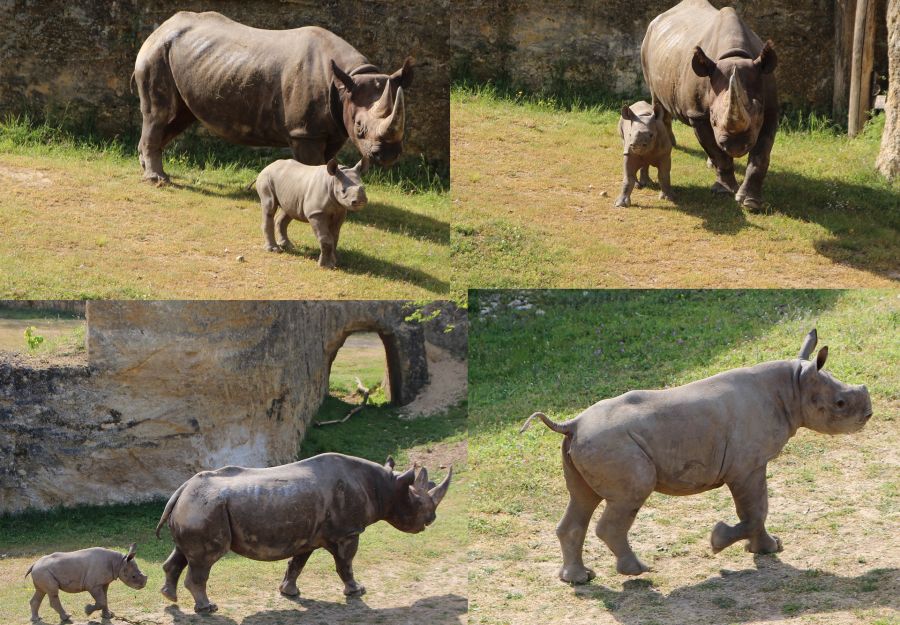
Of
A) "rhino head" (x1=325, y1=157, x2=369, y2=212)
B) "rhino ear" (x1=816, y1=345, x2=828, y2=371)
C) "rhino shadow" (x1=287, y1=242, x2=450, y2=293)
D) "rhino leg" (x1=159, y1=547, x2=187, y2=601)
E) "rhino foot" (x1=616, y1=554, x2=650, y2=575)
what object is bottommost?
"rhino leg" (x1=159, y1=547, x2=187, y2=601)

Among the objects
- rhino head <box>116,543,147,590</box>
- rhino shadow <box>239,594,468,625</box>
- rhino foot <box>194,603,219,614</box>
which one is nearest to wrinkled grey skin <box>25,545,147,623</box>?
rhino head <box>116,543,147,590</box>

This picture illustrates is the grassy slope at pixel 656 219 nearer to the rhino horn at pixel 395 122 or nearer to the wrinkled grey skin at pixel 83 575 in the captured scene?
the rhino horn at pixel 395 122

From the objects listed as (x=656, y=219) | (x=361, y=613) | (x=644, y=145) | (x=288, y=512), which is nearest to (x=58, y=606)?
(x=288, y=512)

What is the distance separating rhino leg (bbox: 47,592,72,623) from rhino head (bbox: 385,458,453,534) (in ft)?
10.7

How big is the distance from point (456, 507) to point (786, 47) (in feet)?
32.4

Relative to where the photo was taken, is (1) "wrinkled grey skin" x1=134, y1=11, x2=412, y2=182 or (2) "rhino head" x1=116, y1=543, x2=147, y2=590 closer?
(2) "rhino head" x1=116, y1=543, x2=147, y2=590

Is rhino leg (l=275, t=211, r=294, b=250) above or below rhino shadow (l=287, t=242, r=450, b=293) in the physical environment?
above

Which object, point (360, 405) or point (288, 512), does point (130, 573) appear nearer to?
point (288, 512)

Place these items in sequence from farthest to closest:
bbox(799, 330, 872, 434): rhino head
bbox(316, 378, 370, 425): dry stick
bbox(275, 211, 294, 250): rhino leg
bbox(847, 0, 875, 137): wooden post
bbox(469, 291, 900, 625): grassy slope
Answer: bbox(316, 378, 370, 425): dry stick
bbox(847, 0, 875, 137): wooden post
bbox(275, 211, 294, 250): rhino leg
bbox(799, 330, 872, 434): rhino head
bbox(469, 291, 900, 625): grassy slope

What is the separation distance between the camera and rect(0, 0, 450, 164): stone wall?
19.5 m

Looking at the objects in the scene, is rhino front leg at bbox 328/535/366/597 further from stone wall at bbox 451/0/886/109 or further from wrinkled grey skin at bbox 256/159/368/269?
stone wall at bbox 451/0/886/109

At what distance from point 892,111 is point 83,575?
1269 centimetres

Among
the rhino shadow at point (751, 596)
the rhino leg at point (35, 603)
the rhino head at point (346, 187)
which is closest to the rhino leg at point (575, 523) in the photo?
the rhino shadow at point (751, 596)

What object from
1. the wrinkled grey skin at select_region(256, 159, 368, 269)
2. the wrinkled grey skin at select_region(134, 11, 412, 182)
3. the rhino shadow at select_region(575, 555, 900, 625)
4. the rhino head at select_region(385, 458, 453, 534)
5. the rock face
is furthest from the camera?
the rock face
